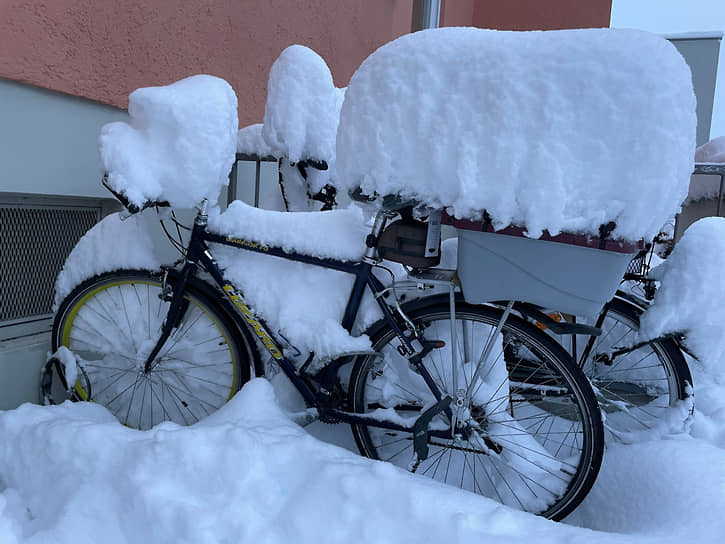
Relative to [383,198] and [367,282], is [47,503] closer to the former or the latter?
[367,282]

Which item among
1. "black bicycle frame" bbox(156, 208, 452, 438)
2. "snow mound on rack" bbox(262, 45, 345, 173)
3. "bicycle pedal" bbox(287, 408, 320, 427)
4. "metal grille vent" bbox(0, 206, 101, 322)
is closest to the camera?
"black bicycle frame" bbox(156, 208, 452, 438)

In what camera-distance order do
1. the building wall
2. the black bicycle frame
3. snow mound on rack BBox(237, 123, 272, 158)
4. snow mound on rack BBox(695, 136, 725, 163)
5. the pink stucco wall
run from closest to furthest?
the black bicycle frame < the pink stucco wall < snow mound on rack BBox(237, 123, 272, 158) < snow mound on rack BBox(695, 136, 725, 163) < the building wall

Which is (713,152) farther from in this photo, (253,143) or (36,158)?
(36,158)

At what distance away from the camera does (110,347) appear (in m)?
2.39

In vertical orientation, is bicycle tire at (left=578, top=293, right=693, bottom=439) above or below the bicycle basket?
below

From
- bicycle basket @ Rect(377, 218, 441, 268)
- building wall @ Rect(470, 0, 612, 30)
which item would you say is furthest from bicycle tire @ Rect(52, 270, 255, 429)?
building wall @ Rect(470, 0, 612, 30)

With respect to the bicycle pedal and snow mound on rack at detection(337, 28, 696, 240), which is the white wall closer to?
the bicycle pedal

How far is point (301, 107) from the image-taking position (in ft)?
8.84

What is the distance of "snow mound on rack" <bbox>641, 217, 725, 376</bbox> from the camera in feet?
6.35

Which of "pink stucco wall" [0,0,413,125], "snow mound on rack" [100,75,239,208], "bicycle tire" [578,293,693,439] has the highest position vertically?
"pink stucco wall" [0,0,413,125]

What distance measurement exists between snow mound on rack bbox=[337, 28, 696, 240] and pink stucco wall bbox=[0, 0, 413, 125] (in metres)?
1.64

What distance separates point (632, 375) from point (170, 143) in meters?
2.30

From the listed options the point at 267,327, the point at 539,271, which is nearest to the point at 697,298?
the point at 539,271

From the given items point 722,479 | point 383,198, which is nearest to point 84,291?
point 383,198
